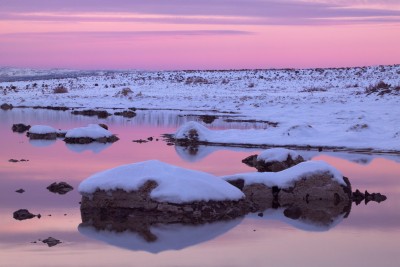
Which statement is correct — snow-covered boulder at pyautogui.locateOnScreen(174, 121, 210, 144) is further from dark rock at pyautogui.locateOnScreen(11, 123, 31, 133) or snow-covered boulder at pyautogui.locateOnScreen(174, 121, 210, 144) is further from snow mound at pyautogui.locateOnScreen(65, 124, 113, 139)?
dark rock at pyautogui.locateOnScreen(11, 123, 31, 133)

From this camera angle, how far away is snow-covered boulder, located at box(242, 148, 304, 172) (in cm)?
1770

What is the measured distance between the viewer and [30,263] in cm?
1059

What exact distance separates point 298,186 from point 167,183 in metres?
3.04

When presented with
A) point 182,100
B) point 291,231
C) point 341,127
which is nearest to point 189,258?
point 291,231

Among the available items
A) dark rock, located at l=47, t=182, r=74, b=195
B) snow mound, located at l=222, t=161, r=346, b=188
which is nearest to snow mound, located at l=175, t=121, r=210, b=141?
dark rock, located at l=47, t=182, r=74, b=195

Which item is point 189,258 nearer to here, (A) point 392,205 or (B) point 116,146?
(A) point 392,205

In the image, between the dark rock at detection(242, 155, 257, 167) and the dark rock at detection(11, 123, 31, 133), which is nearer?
the dark rock at detection(242, 155, 257, 167)

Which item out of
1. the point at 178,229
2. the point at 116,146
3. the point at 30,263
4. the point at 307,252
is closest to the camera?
the point at 30,263

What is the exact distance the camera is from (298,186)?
15242 mm

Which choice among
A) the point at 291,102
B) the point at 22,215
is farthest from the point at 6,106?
the point at 22,215

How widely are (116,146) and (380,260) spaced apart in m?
15.3

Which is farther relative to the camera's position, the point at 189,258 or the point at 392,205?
the point at 392,205

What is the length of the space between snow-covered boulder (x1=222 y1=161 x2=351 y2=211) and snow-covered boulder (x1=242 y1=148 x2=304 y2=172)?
232 cm

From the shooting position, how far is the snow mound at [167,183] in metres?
13.4
